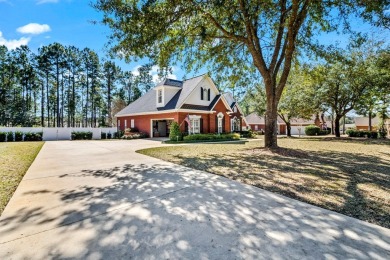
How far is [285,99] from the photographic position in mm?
27234

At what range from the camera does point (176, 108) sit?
68.2 ft

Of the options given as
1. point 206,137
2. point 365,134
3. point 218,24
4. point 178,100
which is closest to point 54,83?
point 178,100

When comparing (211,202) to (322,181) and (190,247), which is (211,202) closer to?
(190,247)

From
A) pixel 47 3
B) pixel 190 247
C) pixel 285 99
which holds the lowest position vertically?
pixel 190 247

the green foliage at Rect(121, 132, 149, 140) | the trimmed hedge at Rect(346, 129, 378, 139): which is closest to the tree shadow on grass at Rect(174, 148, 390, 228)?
the green foliage at Rect(121, 132, 149, 140)

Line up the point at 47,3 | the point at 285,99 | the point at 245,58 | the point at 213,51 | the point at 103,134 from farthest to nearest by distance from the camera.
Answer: the point at 285,99, the point at 103,134, the point at 245,58, the point at 213,51, the point at 47,3

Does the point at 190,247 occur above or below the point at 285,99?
below

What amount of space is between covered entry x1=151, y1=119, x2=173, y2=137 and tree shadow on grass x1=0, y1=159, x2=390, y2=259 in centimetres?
2068

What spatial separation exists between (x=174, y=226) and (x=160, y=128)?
2524 cm

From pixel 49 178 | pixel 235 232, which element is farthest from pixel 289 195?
pixel 49 178

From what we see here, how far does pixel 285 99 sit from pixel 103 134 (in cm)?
2349

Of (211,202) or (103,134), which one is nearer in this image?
(211,202)

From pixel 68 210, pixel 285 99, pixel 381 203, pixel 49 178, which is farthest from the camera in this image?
pixel 285 99

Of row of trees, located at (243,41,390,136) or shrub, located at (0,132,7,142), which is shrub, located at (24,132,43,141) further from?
row of trees, located at (243,41,390,136)
